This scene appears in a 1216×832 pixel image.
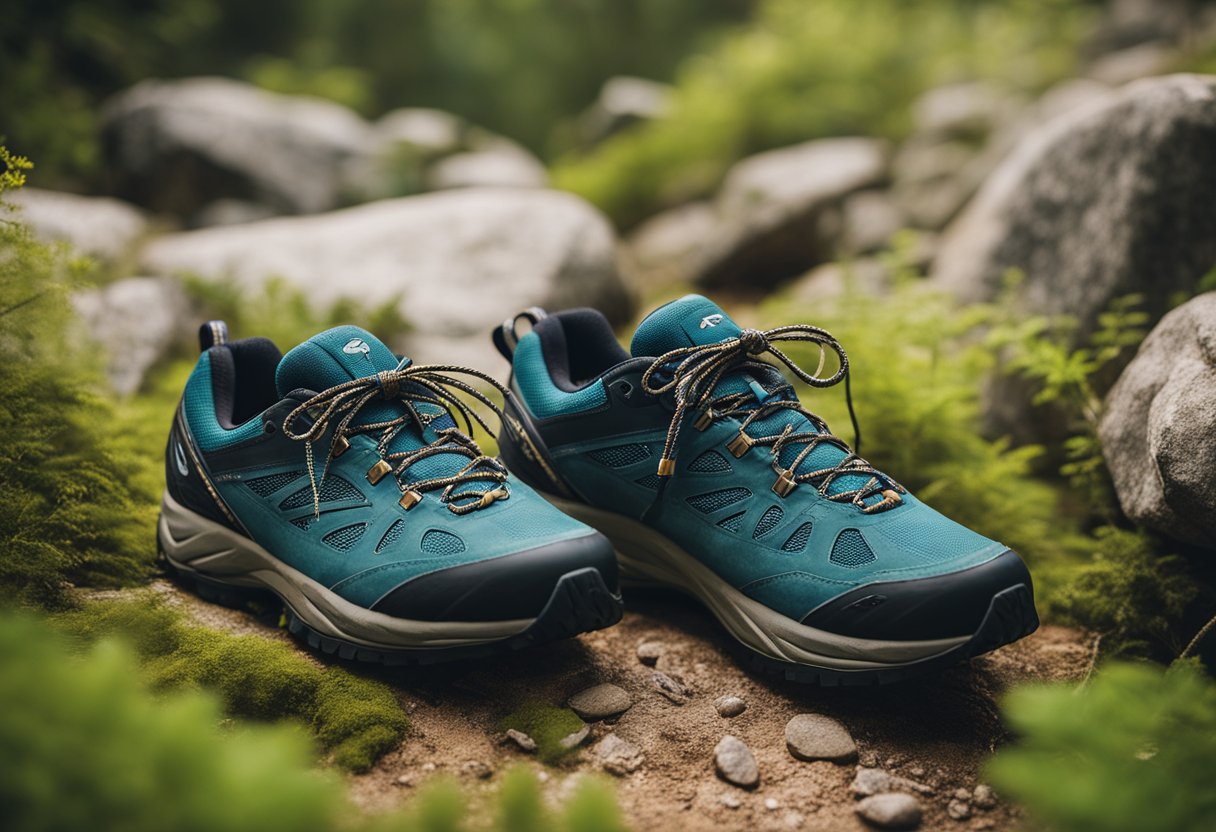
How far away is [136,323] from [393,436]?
124 inches

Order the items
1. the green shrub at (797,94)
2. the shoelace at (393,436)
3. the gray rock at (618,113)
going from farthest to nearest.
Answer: the gray rock at (618,113) → the green shrub at (797,94) → the shoelace at (393,436)

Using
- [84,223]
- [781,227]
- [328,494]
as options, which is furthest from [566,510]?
[781,227]

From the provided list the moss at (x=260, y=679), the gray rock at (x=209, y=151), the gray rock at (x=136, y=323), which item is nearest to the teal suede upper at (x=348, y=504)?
the moss at (x=260, y=679)

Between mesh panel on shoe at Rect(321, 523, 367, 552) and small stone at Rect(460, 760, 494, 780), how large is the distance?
61 centimetres

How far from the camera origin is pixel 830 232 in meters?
7.03

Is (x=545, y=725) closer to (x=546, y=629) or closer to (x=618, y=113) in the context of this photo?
(x=546, y=629)

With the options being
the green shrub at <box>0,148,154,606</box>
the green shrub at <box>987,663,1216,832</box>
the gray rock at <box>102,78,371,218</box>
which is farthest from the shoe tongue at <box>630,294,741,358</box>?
the gray rock at <box>102,78,371,218</box>

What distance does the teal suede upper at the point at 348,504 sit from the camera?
76.0 inches

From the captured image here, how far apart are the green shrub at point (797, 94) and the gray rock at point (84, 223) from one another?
509 centimetres

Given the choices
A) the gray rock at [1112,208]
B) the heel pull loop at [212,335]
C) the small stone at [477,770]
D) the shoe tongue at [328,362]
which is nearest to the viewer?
the small stone at [477,770]

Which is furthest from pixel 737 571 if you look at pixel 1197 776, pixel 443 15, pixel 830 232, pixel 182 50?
pixel 443 15

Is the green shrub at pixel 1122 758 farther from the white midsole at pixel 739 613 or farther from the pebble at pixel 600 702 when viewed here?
the pebble at pixel 600 702

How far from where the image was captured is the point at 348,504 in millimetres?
2078

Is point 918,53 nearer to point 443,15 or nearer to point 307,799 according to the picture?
point 443,15
